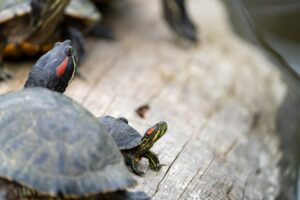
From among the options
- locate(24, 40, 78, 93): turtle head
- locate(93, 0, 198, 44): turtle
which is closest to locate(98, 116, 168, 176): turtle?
locate(24, 40, 78, 93): turtle head

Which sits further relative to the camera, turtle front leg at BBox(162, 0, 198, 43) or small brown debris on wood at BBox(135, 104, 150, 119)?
turtle front leg at BBox(162, 0, 198, 43)

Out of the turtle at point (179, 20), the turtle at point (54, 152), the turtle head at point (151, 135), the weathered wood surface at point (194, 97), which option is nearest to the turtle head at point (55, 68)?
the turtle at point (54, 152)

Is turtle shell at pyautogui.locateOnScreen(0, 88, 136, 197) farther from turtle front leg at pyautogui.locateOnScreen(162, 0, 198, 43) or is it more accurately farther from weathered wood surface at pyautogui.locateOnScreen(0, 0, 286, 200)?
turtle front leg at pyautogui.locateOnScreen(162, 0, 198, 43)

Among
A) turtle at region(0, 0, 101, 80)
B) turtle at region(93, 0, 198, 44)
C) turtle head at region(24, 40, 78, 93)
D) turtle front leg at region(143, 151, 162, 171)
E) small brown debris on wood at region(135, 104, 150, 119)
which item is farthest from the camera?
turtle at region(93, 0, 198, 44)

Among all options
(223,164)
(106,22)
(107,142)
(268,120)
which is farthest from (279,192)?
(106,22)

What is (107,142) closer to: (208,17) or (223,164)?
(223,164)

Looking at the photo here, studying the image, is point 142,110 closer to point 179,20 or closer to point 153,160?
point 153,160
